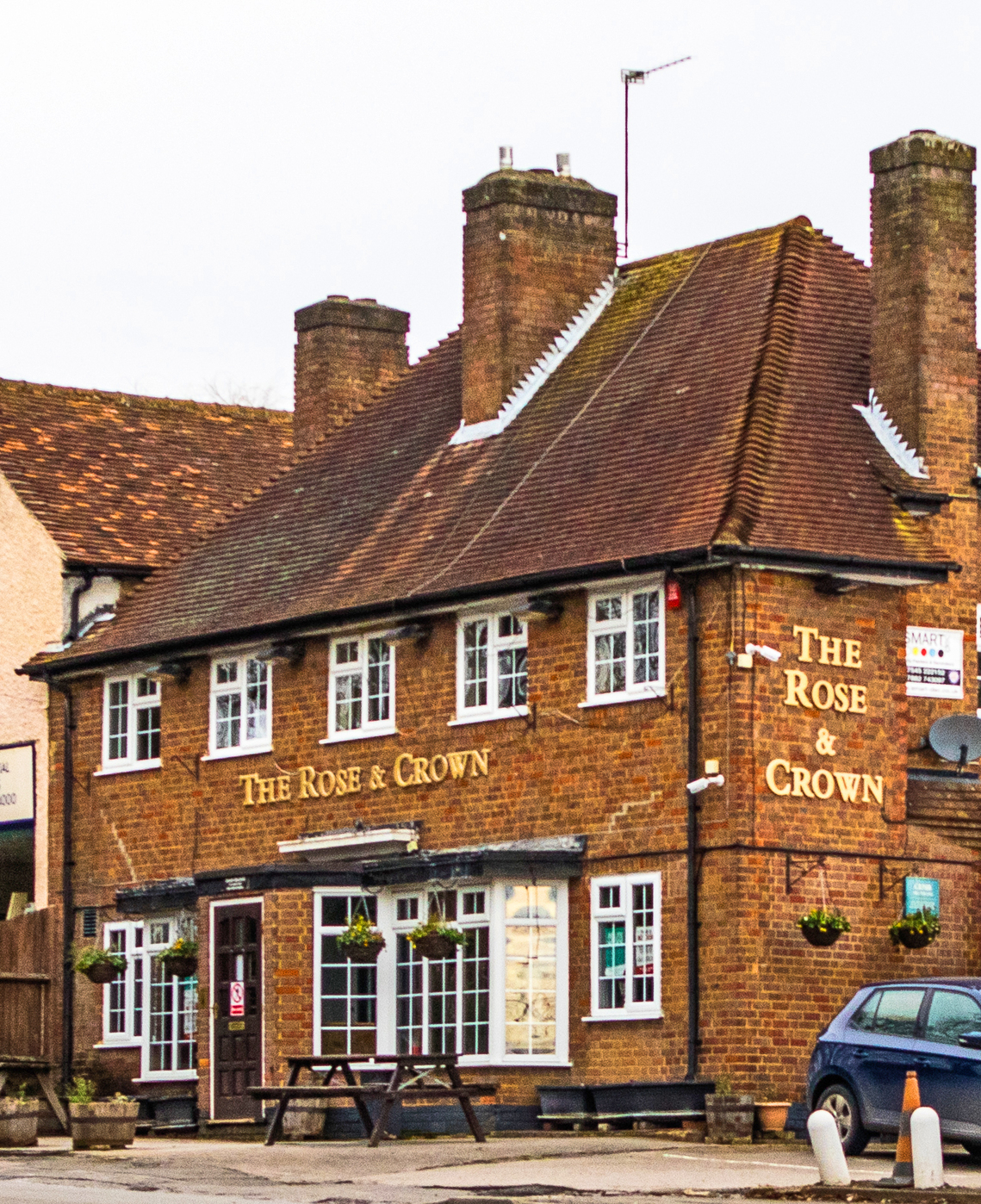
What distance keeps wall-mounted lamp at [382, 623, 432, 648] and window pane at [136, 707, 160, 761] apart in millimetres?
5214

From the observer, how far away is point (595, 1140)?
1058 inches

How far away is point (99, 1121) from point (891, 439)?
1108 cm

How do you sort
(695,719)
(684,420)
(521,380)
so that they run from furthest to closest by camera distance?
(521,380) < (684,420) < (695,719)

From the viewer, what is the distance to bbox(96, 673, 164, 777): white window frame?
1421 inches

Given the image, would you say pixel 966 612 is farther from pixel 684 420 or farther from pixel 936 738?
pixel 684 420

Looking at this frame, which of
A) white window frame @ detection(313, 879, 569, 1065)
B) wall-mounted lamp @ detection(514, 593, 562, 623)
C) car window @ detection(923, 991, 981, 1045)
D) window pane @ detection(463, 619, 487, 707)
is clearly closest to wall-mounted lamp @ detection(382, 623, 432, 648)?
window pane @ detection(463, 619, 487, 707)

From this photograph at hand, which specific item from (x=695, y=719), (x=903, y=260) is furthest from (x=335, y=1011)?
(x=903, y=260)

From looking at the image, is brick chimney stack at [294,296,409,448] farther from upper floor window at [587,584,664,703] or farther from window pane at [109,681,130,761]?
upper floor window at [587,584,664,703]

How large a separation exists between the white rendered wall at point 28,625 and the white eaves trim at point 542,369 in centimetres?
671

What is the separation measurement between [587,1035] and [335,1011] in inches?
126

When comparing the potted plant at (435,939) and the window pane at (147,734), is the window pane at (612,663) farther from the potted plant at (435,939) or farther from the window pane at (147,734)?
the window pane at (147,734)

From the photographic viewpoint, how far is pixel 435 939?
29.7 metres

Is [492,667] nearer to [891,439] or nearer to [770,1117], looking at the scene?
[891,439]

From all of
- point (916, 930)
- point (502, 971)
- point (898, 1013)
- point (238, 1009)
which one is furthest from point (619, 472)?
point (898, 1013)
